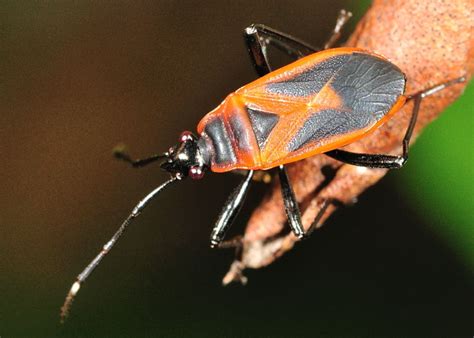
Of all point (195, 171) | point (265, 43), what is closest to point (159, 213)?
point (195, 171)

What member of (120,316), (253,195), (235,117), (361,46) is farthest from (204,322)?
(361,46)

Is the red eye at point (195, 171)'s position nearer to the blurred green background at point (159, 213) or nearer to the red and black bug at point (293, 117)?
the red and black bug at point (293, 117)

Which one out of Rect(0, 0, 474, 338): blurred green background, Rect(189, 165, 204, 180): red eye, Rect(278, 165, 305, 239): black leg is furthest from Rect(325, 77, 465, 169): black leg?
Rect(189, 165, 204, 180): red eye

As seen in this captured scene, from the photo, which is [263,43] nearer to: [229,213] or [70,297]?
[229,213]

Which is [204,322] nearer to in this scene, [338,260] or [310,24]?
[338,260]

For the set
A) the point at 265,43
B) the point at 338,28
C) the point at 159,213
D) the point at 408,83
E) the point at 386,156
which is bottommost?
the point at 159,213

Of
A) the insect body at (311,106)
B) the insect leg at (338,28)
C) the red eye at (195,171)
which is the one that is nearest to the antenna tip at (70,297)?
the red eye at (195,171)

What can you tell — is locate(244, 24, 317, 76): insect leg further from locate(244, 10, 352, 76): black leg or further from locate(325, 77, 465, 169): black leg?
locate(325, 77, 465, 169): black leg
